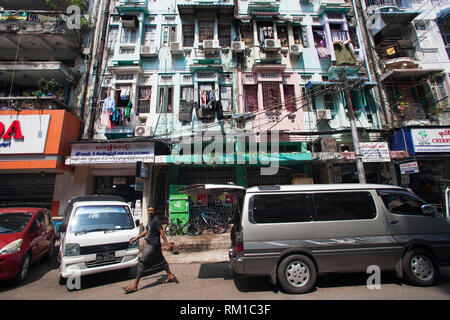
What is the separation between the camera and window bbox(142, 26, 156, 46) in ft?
44.7

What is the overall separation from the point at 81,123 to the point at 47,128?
2.03 m

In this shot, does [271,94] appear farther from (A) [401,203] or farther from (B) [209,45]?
(A) [401,203]

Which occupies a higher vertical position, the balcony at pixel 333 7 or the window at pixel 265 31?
the balcony at pixel 333 7

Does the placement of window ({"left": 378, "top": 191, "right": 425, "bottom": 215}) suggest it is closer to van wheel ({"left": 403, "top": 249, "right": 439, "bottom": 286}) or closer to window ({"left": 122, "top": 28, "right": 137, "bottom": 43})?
van wheel ({"left": 403, "top": 249, "right": 439, "bottom": 286})

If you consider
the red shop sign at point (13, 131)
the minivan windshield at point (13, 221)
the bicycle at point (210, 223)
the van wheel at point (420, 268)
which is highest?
the red shop sign at point (13, 131)

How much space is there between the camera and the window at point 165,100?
12.5m

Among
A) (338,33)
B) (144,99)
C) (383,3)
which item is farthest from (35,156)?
(383,3)

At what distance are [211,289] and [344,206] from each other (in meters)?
3.33

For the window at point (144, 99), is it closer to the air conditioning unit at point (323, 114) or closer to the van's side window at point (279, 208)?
the air conditioning unit at point (323, 114)

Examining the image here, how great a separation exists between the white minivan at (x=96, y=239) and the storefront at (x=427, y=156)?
42.4 ft

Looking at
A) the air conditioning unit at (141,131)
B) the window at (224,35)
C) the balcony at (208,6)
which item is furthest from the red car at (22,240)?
the balcony at (208,6)

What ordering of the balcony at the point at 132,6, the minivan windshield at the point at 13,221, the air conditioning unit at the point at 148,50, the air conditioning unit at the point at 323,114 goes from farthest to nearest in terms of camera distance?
the balcony at the point at 132,6 → the air conditioning unit at the point at 148,50 → the air conditioning unit at the point at 323,114 → the minivan windshield at the point at 13,221
